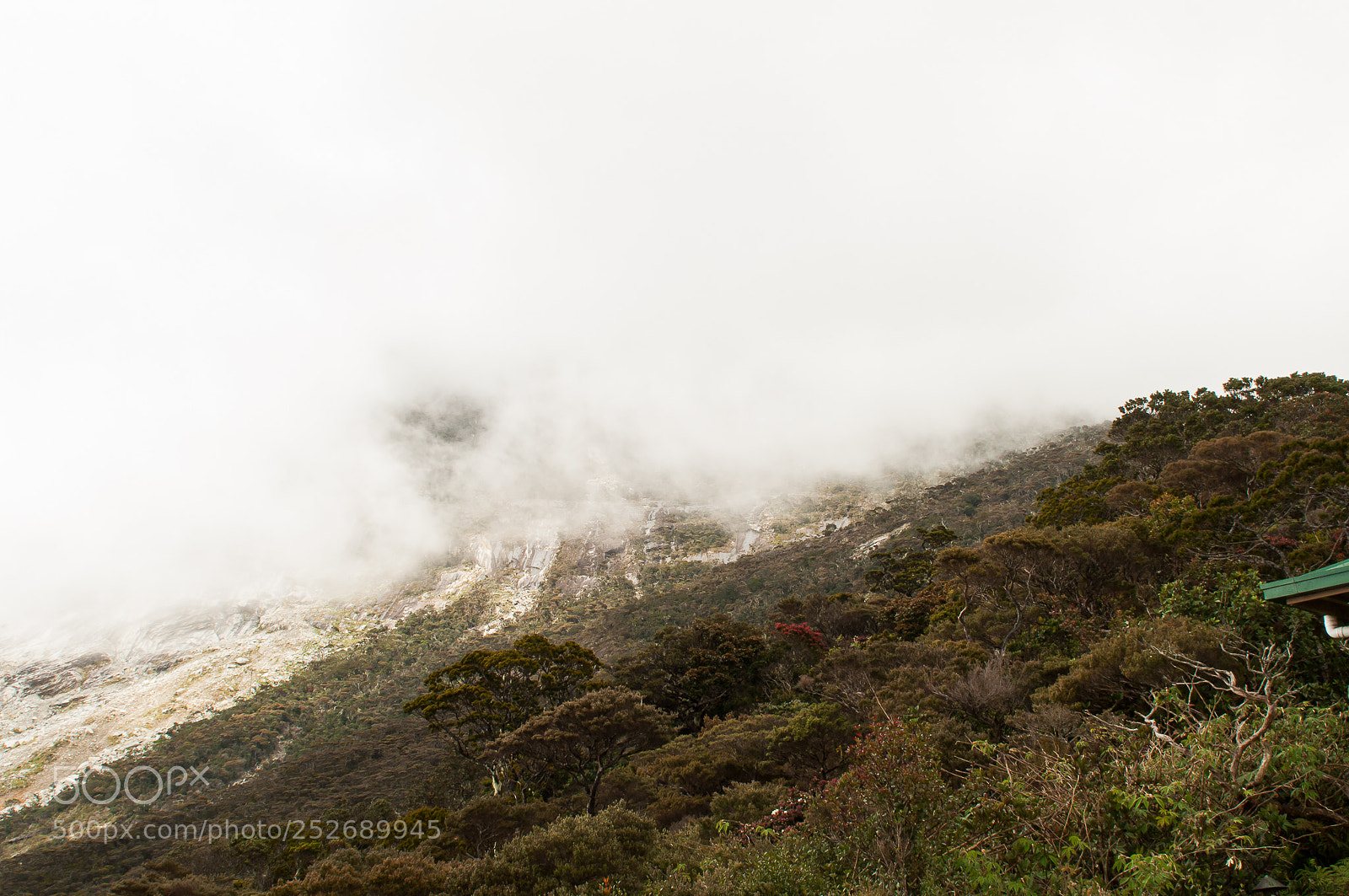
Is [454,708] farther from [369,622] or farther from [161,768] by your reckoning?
[369,622]

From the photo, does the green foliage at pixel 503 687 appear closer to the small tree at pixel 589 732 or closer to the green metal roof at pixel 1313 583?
the small tree at pixel 589 732

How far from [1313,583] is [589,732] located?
756 inches

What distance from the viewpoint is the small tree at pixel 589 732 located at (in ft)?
66.0

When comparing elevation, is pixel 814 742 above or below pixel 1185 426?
below

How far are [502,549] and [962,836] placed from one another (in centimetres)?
12649

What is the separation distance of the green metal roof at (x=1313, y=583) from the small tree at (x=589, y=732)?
17.9 metres

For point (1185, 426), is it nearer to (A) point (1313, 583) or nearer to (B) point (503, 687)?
(A) point (1313, 583)

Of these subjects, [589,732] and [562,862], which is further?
[589,732]

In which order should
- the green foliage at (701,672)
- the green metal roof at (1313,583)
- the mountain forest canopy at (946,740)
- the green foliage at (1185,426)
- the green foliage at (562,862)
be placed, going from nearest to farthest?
the green metal roof at (1313,583) < the mountain forest canopy at (946,740) < the green foliage at (562,862) < the green foliage at (1185,426) < the green foliage at (701,672)

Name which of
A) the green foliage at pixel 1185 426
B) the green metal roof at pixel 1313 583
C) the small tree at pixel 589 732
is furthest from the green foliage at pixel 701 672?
the green metal roof at pixel 1313 583

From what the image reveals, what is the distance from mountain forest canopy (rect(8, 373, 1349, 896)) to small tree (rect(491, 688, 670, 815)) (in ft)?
0.43

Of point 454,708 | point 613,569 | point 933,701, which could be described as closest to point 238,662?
point 613,569

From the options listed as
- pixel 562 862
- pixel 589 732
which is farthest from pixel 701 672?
pixel 562 862

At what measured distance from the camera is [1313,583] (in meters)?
5.26
